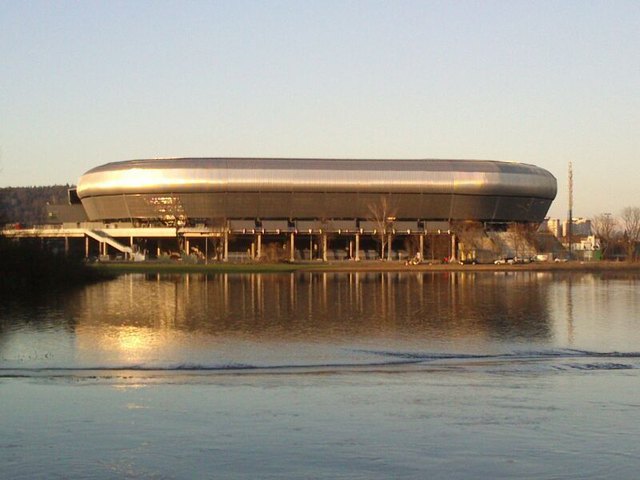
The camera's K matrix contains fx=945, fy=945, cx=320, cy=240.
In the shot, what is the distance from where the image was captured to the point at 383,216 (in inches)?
3989

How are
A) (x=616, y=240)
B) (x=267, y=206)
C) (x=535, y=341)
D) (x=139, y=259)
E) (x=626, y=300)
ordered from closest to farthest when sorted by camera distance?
(x=535, y=341), (x=626, y=300), (x=139, y=259), (x=267, y=206), (x=616, y=240)

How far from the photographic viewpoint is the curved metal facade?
104 meters

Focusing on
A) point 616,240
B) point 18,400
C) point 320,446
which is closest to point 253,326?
point 18,400

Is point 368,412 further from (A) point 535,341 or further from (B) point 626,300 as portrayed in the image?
(B) point 626,300

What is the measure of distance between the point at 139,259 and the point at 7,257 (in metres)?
54.3

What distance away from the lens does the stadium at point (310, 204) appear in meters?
104

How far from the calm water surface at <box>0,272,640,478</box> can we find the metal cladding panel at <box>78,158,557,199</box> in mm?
75128

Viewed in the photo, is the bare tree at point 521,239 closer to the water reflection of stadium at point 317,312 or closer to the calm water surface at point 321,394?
the water reflection of stadium at point 317,312

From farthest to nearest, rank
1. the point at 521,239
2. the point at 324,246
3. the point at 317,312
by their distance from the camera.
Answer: the point at 521,239 < the point at 324,246 < the point at 317,312

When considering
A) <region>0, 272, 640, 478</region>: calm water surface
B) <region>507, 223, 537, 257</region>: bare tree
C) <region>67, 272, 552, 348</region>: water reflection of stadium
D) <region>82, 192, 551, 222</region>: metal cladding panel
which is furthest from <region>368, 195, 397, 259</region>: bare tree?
<region>0, 272, 640, 478</region>: calm water surface

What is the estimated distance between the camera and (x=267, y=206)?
4139 inches

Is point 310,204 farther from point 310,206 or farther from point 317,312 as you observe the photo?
point 317,312

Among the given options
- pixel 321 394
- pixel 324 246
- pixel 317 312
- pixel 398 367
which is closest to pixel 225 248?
pixel 324 246

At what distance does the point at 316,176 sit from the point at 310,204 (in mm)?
A: 3242
